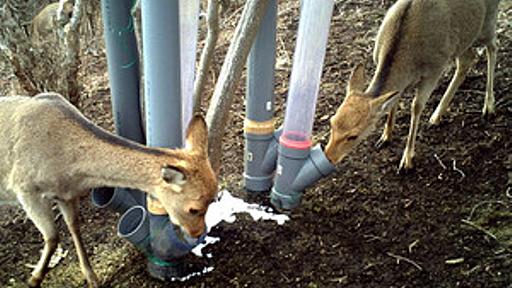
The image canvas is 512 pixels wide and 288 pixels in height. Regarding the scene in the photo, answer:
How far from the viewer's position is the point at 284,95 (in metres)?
5.66

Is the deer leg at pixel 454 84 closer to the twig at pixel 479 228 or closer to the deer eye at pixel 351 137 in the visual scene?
the deer eye at pixel 351 137

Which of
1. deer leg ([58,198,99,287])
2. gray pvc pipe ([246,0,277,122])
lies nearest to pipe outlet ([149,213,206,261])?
deer leg ([58,198,99,287])

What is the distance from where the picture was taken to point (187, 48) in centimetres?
349

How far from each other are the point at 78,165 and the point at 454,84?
11.2ft

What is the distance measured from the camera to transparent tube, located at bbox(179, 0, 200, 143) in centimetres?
340

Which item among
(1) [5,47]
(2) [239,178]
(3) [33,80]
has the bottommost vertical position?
(2) [239,178]

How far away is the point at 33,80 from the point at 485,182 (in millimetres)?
3542

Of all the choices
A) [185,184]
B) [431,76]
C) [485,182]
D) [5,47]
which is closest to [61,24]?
[5,47]

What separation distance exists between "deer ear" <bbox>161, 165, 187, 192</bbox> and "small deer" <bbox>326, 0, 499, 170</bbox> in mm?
1446

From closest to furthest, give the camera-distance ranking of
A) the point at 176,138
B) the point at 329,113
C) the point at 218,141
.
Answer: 1. the point at 176,138
2. the point at 218,141
3. the point at 329,113

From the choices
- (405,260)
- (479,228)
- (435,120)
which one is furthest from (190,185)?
(435,120)

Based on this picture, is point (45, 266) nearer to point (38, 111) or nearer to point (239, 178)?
point (38, 111)

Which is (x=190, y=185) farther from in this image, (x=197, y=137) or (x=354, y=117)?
(x=354, y=117)

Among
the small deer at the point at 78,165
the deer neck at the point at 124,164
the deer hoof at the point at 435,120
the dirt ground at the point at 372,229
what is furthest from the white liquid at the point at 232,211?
the deer hoof at the point at 435,120
